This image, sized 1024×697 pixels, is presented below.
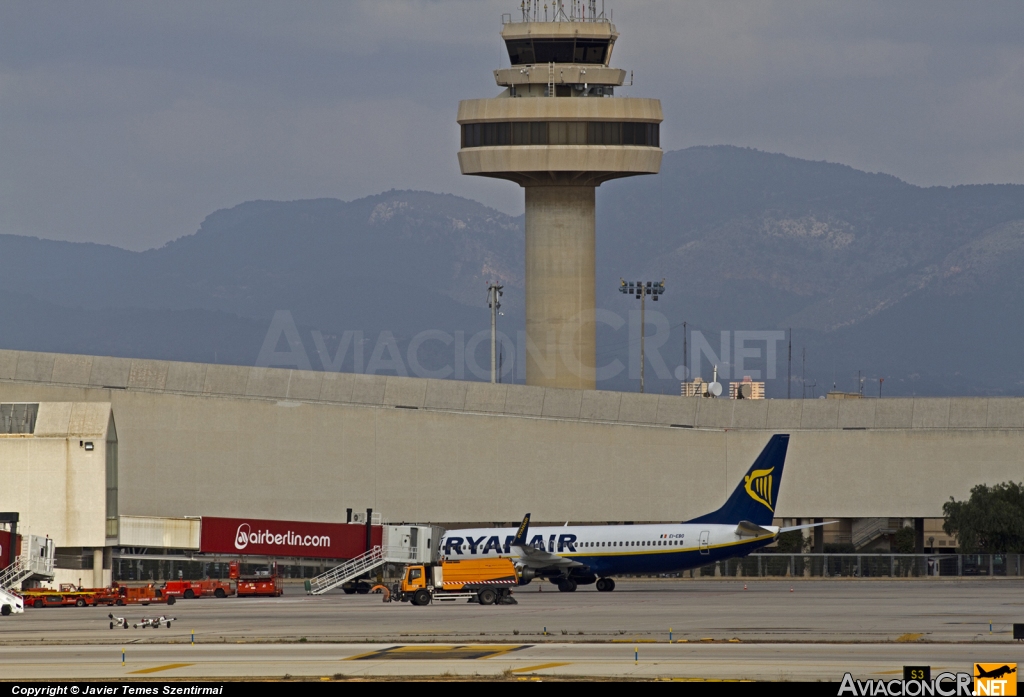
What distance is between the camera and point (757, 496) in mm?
72125

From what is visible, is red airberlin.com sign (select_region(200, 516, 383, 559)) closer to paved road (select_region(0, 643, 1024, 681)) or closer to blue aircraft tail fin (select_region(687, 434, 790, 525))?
blue aircraft tail fin (select_region(687, 434, 790, 525))

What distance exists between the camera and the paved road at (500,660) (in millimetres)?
35531

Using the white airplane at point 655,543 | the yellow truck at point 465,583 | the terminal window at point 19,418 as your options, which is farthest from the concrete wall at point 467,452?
the yellow truck at point 465,583

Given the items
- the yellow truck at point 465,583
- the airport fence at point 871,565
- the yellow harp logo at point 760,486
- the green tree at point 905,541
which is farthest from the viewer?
the green tree at point 905,541

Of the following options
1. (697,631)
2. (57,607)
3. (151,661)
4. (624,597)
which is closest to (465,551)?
(624,597)

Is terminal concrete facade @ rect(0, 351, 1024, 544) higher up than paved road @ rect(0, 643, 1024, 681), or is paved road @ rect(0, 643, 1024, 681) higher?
terminal concrete facade @ rect(0, 351, 1024, 544)

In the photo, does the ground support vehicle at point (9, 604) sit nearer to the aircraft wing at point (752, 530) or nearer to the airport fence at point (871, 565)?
the aircraft wing at point (752, 530)

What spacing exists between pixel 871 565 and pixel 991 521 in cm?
919

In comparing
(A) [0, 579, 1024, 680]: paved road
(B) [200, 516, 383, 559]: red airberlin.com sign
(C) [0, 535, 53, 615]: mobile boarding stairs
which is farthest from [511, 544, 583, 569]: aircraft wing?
(C) [0, 535, 53, 615]: mobile boarding stairs

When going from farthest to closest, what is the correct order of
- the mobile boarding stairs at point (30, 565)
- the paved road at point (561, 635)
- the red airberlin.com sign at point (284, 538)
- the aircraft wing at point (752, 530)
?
1. the red airberlin.com sign at point (284, 538)
2. the mobile boarding stairs at point (30, 565)
3. the aircraft wing at point (752, 530)
4. the paved road at point (561, 635)

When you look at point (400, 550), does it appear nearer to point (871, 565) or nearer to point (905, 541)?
point (871, 565)

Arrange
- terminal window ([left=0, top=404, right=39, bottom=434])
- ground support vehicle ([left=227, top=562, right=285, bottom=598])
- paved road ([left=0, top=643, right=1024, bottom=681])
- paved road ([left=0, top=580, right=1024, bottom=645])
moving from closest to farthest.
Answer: paved road ([left=0, top=643, right=1024, bottom=681]), paved road ([left=0, top=580, right=1024, bottom=645]), ground support vehicle ([left=227, top=562, right=285, bottom=598]), terminal window ([left=0, top=404, right=39, bottom=434])

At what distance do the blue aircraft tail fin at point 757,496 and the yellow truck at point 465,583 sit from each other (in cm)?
1366

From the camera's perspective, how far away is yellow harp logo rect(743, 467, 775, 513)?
72125 mm
